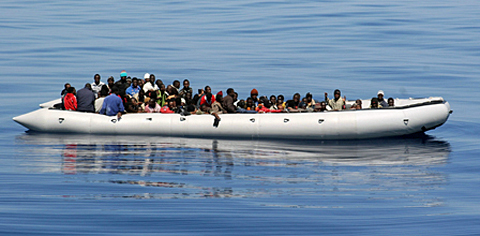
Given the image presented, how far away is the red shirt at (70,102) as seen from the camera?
22.6m

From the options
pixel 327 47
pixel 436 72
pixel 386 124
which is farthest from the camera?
pixel 327 47

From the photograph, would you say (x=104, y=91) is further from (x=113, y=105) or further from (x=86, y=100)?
(x=86, y=100)

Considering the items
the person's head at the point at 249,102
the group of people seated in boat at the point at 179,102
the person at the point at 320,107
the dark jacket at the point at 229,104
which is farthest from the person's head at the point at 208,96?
the person at the point at 320,107

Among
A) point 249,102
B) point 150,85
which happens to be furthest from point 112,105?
point 249,102

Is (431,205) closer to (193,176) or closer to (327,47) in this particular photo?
(193,176)

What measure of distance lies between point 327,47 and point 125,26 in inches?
840

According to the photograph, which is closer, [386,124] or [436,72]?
[386,124]

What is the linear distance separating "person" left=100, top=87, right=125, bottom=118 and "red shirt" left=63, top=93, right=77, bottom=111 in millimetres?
1245

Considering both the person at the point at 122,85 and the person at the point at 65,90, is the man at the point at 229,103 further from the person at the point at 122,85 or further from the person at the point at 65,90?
the person at the point at 65,90

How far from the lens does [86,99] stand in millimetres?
22234

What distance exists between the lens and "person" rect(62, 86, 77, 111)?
22.5 metres

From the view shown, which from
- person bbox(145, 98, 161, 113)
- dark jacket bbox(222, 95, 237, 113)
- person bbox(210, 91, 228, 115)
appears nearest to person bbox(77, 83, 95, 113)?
person bbox(145, 98, 161, 113)

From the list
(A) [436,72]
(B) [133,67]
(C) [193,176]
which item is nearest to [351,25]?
(A) [436,72]

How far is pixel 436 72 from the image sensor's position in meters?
36.0
